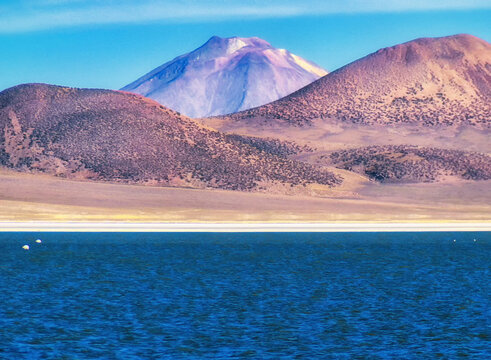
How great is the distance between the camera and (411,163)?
179250 mm

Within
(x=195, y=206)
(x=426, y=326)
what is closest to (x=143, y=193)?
(x=195, y=206)

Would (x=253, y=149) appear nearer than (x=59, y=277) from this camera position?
No

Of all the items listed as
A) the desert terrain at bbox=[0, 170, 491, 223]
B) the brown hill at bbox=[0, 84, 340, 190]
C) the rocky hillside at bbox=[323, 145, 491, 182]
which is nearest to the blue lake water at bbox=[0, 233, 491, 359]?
the desert terrain at bbox=[0, 170, 491, 223]

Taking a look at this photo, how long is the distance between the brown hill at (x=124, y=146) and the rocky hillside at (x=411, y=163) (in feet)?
48.4

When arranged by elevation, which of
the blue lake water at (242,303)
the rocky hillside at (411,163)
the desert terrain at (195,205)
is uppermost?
the rocky hillside at (411,163)

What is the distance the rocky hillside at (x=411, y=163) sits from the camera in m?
173

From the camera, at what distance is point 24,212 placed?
108m

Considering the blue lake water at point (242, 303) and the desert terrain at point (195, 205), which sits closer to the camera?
the blue lake water at point (242, 303)

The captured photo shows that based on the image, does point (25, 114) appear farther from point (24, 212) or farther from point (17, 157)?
point (24, 212)

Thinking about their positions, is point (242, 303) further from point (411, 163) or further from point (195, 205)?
point (411, 163)

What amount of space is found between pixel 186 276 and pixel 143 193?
79.4 metres

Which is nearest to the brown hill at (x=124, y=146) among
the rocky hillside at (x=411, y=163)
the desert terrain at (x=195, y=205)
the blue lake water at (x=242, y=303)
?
the desert terrain at (x=195, y=205)

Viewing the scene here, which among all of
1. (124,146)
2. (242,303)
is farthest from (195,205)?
(242,303)

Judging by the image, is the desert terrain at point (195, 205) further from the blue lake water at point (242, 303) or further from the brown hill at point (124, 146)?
the blue lake water at point (242, 303)
